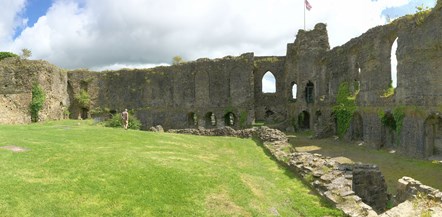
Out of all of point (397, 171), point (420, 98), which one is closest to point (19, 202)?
point (397, 171)

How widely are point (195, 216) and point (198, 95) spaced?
37238mm

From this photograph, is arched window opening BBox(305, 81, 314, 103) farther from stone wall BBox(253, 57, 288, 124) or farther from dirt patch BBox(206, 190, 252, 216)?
dirt patch BBox(206, 190, 252, 216)

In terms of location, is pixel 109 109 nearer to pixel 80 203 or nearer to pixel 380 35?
pixel 380 35

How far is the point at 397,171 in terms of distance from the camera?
18.5m

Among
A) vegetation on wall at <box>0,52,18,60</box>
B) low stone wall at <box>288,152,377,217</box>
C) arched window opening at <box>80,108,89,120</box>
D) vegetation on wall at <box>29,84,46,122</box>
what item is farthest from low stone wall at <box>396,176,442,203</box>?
arched window opening at <box>80,108,89,120</box>

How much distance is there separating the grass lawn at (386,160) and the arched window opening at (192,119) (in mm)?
17449

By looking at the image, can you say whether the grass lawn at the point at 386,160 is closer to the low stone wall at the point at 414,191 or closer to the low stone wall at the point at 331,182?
the low stone wall at the point at 331,182

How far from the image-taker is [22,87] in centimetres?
3591

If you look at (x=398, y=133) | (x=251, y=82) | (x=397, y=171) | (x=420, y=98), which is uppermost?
(x=251, y=82)

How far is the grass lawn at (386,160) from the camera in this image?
55.1ft

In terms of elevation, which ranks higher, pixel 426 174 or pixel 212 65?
pixel 212 65

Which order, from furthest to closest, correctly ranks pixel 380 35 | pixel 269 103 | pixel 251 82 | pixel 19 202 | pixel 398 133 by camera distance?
pixel 269 103 < pixel 251 82 < pixel 380 35 < pixel 398 133 < pixel 19 202

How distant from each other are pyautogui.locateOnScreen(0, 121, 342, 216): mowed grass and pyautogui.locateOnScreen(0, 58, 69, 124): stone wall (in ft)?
65.3

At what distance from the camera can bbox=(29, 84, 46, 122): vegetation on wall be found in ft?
116
